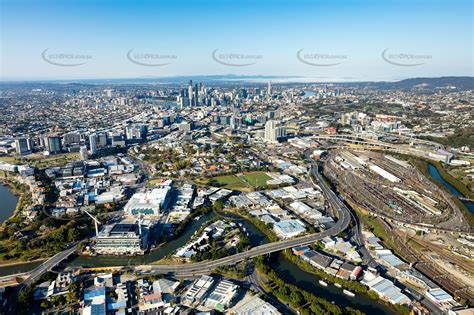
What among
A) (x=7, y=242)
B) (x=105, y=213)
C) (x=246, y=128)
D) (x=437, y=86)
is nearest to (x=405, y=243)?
(x=105, y=213)

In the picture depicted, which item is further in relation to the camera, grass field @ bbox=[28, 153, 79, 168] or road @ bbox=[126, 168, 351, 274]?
grass field @ bbox=[28, 153, 79, 168]

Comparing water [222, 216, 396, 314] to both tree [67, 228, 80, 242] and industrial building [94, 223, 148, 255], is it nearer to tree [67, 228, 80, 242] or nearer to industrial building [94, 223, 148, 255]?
industrial building [94, 223, 148, 255]

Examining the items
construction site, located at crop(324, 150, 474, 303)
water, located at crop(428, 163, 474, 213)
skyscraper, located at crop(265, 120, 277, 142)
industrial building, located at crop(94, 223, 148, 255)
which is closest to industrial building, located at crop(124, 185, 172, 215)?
industrial building, located at crop(94, 223, 148, 255)

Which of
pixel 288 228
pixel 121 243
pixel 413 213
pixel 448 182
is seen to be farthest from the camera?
pixel 448 182

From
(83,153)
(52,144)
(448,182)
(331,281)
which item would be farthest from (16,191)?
(448,182)

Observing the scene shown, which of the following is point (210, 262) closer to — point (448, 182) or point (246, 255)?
point (246, 255)

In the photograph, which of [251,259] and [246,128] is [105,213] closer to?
[251,259]

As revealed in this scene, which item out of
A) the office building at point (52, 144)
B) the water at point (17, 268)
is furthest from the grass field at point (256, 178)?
the office building at point (52, 144)
